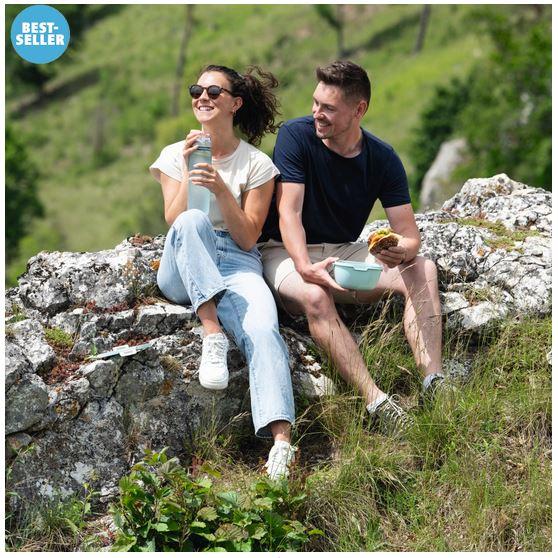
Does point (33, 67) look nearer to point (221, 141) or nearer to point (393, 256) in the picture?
point (221, 141)

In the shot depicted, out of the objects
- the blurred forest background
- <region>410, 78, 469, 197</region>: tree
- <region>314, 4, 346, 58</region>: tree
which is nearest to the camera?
the blurred forest background

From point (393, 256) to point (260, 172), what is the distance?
2.73 ft

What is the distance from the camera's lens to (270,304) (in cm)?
489

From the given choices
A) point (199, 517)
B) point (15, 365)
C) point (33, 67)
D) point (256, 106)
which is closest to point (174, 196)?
point (256, 106)

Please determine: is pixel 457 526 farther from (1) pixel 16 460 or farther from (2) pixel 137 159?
(2) pixel 137 159

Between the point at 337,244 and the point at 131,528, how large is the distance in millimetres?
2037

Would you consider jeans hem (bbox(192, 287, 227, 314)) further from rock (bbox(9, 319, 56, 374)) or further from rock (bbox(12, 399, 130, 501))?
rock (bbox(9, 319, 56, 374))

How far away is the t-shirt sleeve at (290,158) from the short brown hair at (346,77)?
358 mm

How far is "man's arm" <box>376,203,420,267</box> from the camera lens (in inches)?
200

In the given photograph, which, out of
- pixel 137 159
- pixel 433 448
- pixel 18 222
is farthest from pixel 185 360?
pixel 137 159

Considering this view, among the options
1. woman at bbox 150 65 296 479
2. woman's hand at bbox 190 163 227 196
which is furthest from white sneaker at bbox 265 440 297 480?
woman's hand at bbox 190 163 227 196

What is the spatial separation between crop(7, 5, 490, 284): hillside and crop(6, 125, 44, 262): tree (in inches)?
36.3

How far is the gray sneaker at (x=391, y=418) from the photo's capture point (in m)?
4.80

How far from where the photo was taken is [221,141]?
5215 mm
